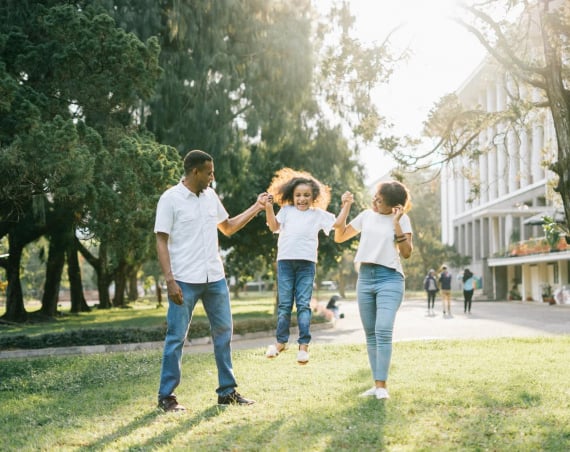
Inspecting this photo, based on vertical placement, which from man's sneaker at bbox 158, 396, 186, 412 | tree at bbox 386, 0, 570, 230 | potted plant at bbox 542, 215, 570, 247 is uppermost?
tree at bbox 386, 0, 570, 230

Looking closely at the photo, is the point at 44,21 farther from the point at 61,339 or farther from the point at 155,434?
the point at 155,434

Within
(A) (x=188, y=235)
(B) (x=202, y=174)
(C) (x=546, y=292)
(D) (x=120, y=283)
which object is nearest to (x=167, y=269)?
(A) (x=188, y=235)

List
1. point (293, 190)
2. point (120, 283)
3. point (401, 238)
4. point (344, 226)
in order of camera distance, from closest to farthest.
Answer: point (401, 238) < point (344, 226) < point (293, 190) < point (120, 283)

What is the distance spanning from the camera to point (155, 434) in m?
5.31

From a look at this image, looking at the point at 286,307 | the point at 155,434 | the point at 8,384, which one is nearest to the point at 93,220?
the point at 8,384

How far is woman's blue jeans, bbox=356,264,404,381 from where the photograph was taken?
20.6 feet

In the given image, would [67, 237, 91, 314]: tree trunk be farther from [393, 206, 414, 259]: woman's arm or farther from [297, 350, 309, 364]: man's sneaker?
[393, 206, 414, 259]: woman's arm

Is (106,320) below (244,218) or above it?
below

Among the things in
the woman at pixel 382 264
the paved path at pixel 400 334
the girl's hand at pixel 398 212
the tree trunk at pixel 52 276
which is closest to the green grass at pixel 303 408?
the woman at pixel 382 264

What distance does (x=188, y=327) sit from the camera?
5.99 m

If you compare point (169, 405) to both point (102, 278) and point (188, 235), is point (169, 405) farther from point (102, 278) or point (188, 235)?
point (102, 278)

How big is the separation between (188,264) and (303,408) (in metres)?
1.59

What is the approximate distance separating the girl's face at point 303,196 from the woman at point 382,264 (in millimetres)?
623

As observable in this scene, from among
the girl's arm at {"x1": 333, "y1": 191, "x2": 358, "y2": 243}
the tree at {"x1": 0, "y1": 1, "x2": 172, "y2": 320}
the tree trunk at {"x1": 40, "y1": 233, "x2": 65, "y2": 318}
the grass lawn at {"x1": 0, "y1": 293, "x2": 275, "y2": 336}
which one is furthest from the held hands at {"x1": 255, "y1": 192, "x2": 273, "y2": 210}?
the tree trunk at {"x1": 40, "y1": 233, "x2": 65, "y2": 318}
